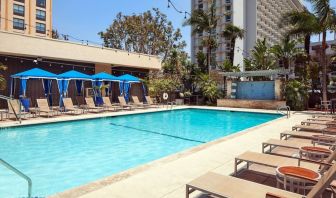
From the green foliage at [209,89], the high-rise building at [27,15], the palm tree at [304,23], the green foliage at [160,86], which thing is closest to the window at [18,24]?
the high-rise building at [27,15]

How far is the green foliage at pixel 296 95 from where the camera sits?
21.2 metres

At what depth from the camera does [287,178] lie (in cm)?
385

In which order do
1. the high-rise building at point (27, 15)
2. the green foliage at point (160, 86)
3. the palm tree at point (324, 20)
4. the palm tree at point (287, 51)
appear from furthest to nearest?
the high-rise building at point (27, 15), the green foliage at point (160, 86), the palm tree at point (287, 51), the palm tree at point (324, 20)

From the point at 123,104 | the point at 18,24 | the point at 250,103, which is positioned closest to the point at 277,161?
the point at 123,104

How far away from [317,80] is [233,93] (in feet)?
25.8

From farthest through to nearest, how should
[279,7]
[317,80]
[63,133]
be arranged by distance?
1. [279,7]
2. [317,80]
3. [63,133]

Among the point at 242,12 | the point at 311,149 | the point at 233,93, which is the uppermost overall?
the point at 242,12

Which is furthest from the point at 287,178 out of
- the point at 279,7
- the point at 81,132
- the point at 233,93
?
the point at 279,7

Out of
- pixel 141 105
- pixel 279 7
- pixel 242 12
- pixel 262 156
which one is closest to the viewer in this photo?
pixel 262 156

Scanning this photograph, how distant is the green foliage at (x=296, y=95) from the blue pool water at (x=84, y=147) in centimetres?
688

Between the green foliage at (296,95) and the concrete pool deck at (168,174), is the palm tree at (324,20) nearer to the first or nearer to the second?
the green foliage at (296,95)

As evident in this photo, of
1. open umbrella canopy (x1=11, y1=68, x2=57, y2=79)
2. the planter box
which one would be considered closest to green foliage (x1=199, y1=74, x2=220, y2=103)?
the planter box

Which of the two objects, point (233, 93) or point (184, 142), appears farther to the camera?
point (233, 93)

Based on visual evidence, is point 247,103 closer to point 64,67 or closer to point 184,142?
point 184,142
